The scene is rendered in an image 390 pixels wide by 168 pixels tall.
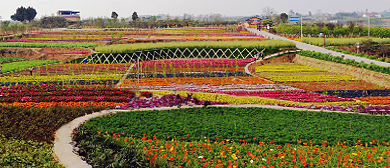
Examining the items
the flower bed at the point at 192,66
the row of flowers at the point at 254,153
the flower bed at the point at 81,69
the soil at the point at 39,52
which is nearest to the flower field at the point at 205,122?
the row of flowers at the point at 254,153

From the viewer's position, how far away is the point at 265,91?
2469 cm

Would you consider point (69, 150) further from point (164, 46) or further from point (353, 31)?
point (353, 31)

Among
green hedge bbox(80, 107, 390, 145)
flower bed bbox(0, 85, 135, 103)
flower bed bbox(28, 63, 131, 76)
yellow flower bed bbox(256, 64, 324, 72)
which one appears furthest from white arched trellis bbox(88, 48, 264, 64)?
green hedge bbox(80, 107, 390, 145)

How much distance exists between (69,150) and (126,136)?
274cm

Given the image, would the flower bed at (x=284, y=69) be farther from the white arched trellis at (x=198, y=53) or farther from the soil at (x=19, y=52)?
the soil at (x=19, y=52)

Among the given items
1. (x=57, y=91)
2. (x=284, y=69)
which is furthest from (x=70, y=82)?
(x=284, y=69)

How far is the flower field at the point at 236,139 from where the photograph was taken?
1165 cm

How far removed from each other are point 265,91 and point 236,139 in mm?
11520

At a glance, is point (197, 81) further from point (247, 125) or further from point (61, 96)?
point (247, 125)

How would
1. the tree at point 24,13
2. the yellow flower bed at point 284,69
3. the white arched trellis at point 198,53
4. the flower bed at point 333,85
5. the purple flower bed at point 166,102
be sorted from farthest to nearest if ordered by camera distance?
the tree at point 24,13, the white arched trellis at point 198,53, the yellow flower bed at point 284,69, the flower bed at point 333,85, the purple flower bed at point 166,102

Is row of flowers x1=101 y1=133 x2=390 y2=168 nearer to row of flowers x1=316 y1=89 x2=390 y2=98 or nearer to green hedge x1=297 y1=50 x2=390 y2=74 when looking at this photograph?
row of flowers x1=316 y1=89 x2=390 y2=98

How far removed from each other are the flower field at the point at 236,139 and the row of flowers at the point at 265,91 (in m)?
5.09

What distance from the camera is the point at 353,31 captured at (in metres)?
71.5

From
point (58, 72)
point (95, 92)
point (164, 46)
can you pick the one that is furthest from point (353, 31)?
point (95, 92)
